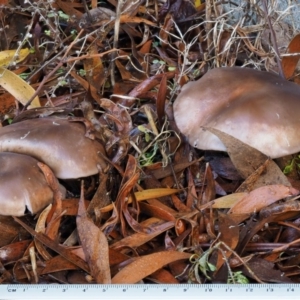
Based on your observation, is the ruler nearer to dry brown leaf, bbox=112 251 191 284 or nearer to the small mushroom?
dry brown leaf, bbox=112 251 191 284

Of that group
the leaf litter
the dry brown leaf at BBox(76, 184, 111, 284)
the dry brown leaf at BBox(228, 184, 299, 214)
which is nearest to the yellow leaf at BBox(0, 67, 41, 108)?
the leaf litter

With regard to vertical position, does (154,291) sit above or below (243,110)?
below

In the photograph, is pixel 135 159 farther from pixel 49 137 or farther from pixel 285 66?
pixel 285 66

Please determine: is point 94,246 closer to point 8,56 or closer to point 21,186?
point 21,186

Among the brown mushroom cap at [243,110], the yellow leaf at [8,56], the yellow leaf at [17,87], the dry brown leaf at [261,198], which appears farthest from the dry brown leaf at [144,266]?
the yellow leaf at [8,56]

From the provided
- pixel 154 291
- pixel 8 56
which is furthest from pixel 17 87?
pixel 154 291
